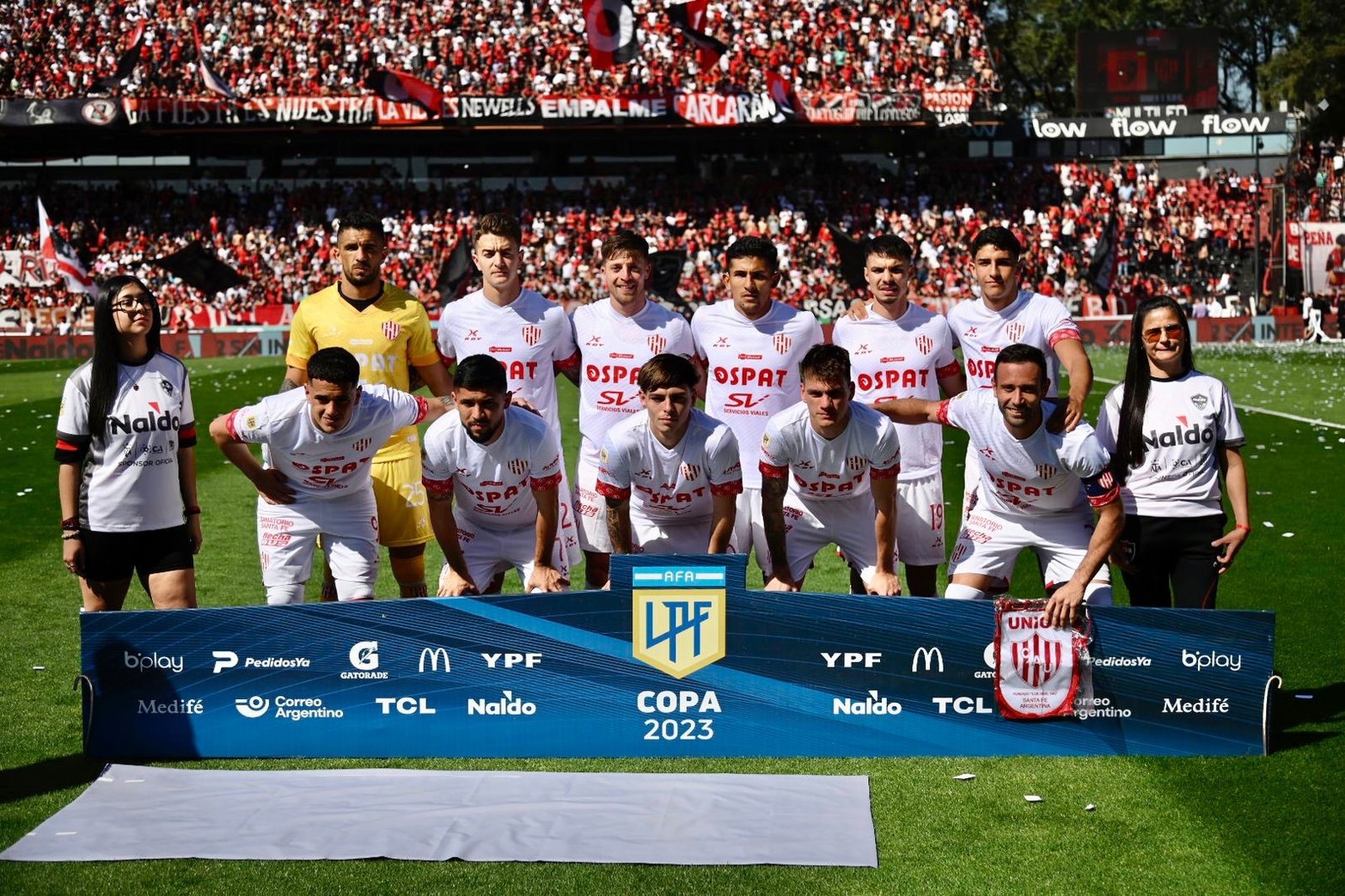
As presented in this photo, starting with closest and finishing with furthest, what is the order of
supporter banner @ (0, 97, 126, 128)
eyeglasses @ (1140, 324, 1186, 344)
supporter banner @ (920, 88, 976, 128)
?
1. eyeglasses @ (1140, 324, 1186, 344)
2. supporter banner @ (0, 97, 126, 128)
3. supporter banner @ (920, 88, 976, 128)

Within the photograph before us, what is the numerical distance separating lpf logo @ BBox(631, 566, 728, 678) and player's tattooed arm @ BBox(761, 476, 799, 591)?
3.07 feet

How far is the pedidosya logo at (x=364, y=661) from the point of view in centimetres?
641

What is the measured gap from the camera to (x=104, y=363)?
6.83 metres

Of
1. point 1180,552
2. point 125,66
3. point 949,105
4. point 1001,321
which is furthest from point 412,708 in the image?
point 125,66

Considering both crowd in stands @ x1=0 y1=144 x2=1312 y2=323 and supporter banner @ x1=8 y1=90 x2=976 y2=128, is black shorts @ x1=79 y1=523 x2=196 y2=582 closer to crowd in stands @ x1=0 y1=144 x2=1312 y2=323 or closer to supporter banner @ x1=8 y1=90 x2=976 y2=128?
crowd in stands @ x1=0 y1=144 x2=1312 y2=323

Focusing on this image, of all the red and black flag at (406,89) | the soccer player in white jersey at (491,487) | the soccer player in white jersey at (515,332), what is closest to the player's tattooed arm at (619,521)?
the soccer player in white jersey at (491,487)

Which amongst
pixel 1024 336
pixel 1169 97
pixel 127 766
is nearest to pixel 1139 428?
pixel 1024 336

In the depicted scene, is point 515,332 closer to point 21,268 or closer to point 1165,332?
point 1165,332

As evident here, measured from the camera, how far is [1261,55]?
217 ft

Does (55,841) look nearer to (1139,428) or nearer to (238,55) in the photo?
(1139,428)

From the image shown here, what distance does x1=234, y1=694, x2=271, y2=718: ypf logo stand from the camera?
6.42 metres

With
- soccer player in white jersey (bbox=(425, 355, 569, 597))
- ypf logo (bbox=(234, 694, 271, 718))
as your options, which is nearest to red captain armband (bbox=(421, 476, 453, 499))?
soccer player in white jersey (bbox=(425, 355, 569, 597))

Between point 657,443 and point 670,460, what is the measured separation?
0.37 feet

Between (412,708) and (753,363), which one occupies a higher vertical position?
(753,363)
